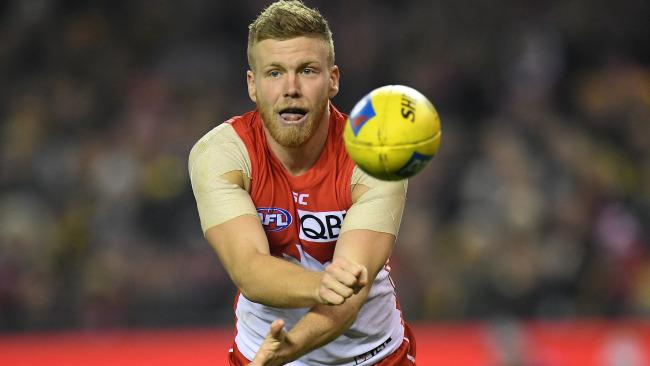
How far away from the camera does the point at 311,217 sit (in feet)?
17.4

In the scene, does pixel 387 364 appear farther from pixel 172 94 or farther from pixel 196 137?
pixel 172 94

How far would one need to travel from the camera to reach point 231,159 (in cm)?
524

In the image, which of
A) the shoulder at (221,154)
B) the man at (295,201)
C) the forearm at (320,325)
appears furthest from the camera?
the shoulder at (221,154)

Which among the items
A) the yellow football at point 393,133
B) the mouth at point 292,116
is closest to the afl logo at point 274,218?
the mouth at point 292,116

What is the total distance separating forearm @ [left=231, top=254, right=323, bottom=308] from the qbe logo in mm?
523

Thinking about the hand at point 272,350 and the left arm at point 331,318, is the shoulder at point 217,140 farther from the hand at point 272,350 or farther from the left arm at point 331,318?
the hand at point 272,350

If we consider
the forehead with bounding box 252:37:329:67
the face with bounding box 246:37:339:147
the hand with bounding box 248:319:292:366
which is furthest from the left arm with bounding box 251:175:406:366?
the forehead with bounding box 252:37:329:67

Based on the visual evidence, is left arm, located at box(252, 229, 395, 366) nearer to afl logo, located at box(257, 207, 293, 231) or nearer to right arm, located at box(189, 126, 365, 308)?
right arm, located at box(189, 126, 365, 308)

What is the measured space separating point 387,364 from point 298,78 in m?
1.56

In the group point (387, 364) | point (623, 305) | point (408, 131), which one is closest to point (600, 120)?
point (623, 305)

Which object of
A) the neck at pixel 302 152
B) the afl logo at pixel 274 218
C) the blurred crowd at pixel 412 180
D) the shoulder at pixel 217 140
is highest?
the shoulder at pixel 217 140

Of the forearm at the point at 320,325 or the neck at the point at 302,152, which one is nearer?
the forearm at the point at 320,325

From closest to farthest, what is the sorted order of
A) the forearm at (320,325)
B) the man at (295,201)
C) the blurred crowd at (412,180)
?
the forearm at (320,325), the man at (295,201), the blurred crowd at (412,180)

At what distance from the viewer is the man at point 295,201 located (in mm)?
4844
